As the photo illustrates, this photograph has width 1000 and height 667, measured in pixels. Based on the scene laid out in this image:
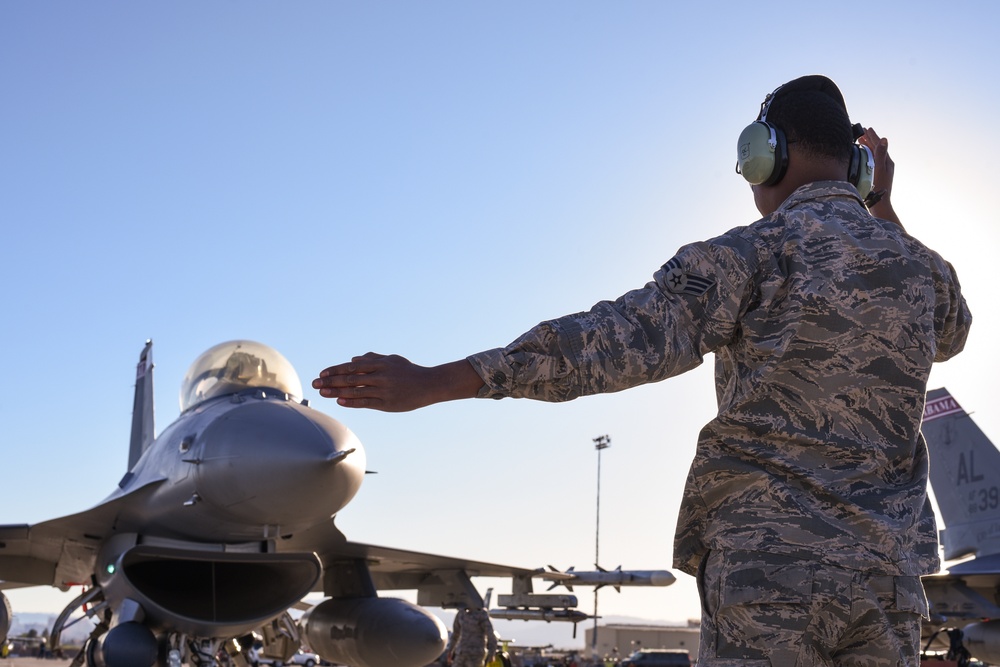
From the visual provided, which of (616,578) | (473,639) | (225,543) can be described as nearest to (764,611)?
(225,543)

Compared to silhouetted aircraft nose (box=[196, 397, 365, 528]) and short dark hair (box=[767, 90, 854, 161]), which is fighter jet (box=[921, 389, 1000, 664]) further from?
short dark hair (box=[767, 90, 854, 161])

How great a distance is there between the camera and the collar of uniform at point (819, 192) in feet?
9.65

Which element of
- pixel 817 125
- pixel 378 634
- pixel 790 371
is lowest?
pixel 378 634

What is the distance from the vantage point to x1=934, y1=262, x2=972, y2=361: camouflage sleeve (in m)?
2.98

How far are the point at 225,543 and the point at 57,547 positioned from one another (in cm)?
346

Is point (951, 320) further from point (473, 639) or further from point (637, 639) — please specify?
point (637, 639)

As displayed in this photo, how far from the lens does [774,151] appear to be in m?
3.05

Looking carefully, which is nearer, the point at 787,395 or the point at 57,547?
the point at 787,395

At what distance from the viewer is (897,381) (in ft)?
8.93

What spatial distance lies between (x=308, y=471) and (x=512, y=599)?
9.01 meters

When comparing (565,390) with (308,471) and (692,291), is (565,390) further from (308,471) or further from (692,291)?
(308,471)

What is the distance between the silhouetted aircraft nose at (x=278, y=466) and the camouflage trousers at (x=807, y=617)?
7.31m

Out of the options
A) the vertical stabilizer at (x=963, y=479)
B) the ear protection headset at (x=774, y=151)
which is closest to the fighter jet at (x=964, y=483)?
the vertical stabilizer at (x=963, y=479)

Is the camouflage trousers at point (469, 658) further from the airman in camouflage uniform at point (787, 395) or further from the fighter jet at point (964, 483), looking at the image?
the airman in camouflage uniform at point (787, 395)
